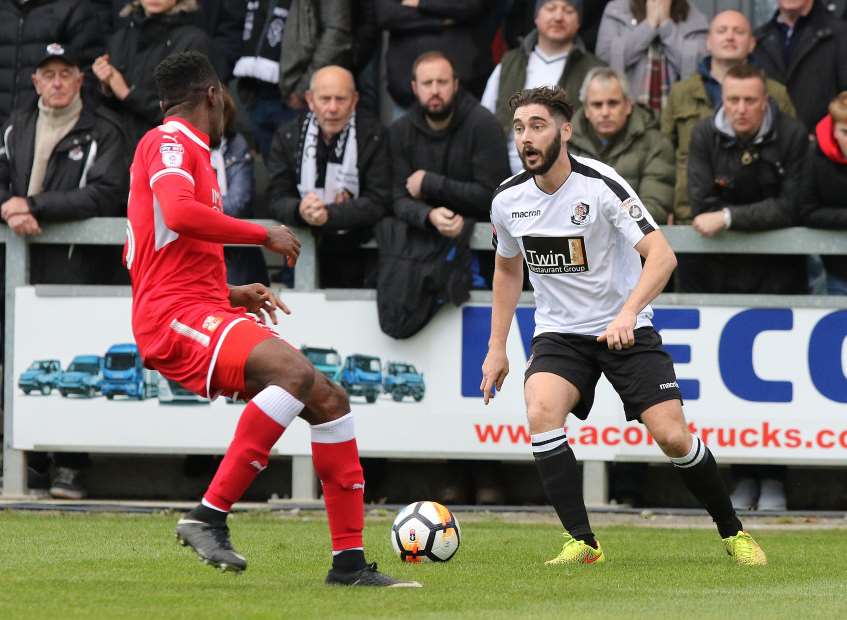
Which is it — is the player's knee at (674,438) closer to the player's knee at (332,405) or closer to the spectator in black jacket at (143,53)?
the player's knee at (332,405)

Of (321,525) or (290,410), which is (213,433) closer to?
(321,525)

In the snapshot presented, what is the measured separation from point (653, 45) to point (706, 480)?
430cm

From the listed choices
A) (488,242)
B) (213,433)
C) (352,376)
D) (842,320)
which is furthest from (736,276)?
(213,433)

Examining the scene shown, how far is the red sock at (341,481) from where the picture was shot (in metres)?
6.50

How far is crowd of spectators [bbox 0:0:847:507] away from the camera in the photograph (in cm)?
1028

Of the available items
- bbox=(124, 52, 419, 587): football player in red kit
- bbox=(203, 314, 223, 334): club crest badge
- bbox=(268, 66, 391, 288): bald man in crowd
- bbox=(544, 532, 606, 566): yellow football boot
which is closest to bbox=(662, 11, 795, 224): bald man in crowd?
bbox=(268, 66, 391, 288): bald man in crowd

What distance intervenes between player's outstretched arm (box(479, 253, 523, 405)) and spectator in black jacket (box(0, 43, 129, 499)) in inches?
150

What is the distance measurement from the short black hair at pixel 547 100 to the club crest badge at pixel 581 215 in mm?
429

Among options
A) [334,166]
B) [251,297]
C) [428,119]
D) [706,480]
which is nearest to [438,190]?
[428,119]

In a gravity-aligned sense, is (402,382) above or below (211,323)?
below

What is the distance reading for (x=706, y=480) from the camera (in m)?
7.75

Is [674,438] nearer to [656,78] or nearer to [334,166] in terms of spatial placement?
[334,166]

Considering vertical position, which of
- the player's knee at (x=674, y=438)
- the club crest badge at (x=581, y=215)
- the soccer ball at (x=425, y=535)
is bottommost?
the soccer ball at (x=425, y=535)

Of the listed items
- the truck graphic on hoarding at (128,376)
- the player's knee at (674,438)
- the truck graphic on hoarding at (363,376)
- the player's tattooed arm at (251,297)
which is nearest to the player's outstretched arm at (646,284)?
the player's knee at (674,438)
